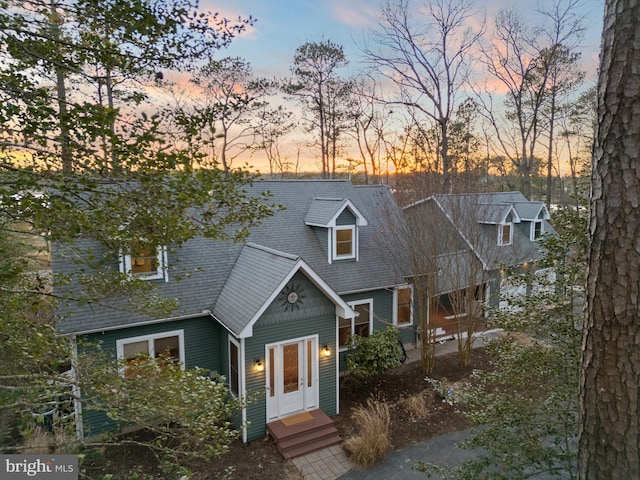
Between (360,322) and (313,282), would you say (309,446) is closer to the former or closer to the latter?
(313,282)

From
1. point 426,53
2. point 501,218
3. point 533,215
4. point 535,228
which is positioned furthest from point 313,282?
point 426,53

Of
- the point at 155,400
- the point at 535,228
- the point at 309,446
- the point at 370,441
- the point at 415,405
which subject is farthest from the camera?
the point at 535,228

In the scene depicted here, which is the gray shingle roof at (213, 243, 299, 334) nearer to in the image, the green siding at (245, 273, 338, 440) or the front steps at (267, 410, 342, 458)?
the green siding at (245, 273, 338, 440)

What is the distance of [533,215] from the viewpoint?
18391 mm

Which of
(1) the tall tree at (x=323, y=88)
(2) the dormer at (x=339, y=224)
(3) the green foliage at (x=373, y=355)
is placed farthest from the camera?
(1) the tall tree at (x=323, y=88)

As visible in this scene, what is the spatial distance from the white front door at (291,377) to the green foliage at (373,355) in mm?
1662

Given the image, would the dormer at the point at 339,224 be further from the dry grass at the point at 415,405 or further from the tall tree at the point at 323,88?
the tall tree at the point at 323,88

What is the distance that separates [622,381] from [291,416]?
26.4 ft

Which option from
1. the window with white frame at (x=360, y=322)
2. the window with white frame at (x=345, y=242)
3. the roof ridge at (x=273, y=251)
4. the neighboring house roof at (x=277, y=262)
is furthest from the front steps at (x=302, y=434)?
the window with white frame at (x=345, y=242)

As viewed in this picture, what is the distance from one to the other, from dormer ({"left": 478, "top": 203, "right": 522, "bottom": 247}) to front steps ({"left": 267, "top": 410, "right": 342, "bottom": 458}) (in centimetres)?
776

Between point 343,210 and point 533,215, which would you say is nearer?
point 343,210

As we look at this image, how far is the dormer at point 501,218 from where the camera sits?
42.9 feet

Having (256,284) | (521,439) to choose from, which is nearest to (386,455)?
(521,439)

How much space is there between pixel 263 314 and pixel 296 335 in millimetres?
1062
